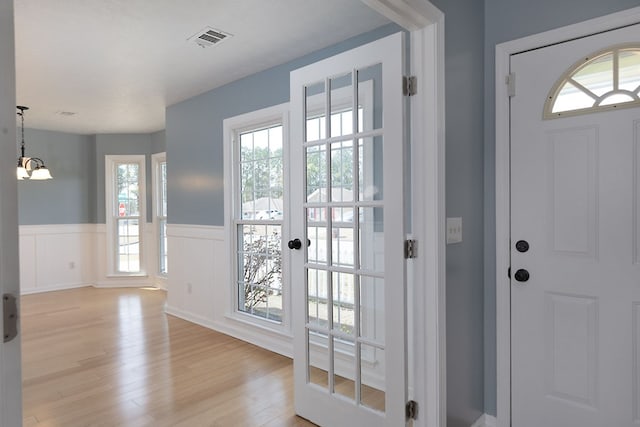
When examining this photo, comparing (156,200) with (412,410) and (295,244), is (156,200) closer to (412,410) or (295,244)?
Result: (295,244)

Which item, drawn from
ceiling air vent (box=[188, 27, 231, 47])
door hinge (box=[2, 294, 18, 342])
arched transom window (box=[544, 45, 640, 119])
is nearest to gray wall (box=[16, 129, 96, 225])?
ceiling air vent (box=[188, 27, 231, 47])

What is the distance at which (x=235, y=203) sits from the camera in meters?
3.86

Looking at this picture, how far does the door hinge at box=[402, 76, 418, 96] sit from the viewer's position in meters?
1.79

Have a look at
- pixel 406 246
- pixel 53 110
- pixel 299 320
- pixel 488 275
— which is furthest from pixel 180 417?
pixel 53 110

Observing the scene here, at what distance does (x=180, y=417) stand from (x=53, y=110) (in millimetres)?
4434

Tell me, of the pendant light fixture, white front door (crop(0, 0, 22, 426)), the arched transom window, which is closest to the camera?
white front door (crop(0, 0, 22, 426))

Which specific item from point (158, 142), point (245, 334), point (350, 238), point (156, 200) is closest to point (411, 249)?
point (350, 238)

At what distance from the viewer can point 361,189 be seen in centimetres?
201

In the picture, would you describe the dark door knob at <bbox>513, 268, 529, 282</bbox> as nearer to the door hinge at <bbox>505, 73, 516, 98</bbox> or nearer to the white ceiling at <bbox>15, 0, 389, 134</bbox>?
the door hinge at <bbox>505, 73, 516, 98</bbox>

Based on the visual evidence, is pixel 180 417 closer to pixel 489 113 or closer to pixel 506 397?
pixel 506 397

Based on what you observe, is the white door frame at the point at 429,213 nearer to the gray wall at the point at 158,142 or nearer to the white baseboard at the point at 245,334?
the white baseboard at the point at 245,334

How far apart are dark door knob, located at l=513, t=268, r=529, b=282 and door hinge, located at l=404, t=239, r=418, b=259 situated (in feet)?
2.17

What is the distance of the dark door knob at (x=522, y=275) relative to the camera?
203 centimetres

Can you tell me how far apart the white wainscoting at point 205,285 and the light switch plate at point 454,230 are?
2017 mm
